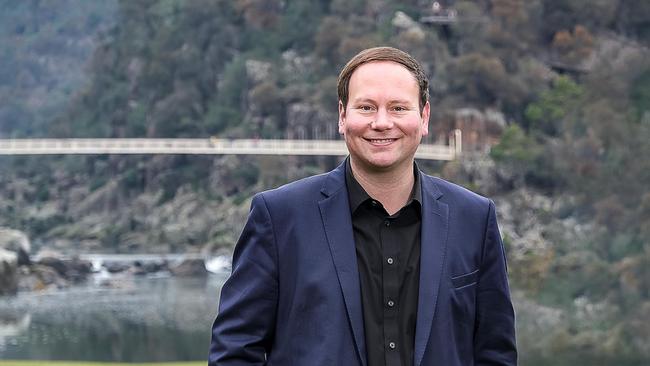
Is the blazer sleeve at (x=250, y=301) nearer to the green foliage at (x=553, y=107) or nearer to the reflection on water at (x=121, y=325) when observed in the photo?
the reflection on water at (x=121, y=325)

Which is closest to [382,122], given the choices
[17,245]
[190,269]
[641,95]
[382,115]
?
[382,115]

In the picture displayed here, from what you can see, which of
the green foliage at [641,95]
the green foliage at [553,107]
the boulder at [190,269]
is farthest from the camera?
the boulder at [190,269]

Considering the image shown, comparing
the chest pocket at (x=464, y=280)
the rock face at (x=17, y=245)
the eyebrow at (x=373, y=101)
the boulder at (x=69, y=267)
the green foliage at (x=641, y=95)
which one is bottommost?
the boulder at (x=69, y=267)

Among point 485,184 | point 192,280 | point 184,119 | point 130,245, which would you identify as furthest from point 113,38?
point 485,184

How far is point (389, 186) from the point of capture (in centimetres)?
263

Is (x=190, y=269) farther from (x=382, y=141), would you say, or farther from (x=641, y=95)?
(x=382, y=141)

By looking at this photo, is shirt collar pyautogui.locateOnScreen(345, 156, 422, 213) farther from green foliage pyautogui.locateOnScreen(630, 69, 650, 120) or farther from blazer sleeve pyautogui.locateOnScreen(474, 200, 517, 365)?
green foliage pyautogui.locateOnScreen(630, 69, 650, 120)

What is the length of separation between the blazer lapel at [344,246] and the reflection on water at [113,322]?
52.1 feet

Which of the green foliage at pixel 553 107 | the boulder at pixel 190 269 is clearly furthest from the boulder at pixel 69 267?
the green foliage at pixel 553 107

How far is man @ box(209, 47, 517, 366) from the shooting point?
2.55m

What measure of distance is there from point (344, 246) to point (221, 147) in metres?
38.7

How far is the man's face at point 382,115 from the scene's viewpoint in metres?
2.58

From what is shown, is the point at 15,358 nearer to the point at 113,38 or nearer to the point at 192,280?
the point at 192,280

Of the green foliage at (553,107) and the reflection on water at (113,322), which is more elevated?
the green foliage at (553,107)
